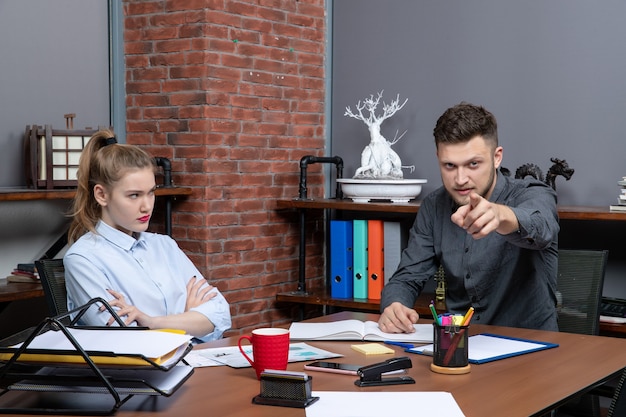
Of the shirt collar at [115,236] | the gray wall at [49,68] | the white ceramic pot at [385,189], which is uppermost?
the gray wall at [49,68]

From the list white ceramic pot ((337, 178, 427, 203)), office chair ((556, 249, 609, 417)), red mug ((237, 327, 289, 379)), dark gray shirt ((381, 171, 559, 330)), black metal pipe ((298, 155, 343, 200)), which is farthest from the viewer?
black metal pipe ((298, 155, 343, 200))

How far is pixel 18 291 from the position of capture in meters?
3.10

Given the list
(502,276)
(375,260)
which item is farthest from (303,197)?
(502,276)

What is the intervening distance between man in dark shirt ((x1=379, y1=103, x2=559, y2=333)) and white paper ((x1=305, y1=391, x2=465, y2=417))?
71cm

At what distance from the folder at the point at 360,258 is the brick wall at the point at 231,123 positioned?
429mm

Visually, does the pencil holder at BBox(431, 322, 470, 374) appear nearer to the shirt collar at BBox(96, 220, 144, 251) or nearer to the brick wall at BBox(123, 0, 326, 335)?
the shirt collar at BBox(96, 220, 144, 251)

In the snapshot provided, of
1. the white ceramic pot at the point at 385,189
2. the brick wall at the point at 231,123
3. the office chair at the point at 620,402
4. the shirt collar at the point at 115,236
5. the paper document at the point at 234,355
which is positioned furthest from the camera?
the white ceramic pot at the point at 385,189

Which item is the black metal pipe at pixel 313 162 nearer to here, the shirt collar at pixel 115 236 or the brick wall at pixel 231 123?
the brick wall at pixel 231 123

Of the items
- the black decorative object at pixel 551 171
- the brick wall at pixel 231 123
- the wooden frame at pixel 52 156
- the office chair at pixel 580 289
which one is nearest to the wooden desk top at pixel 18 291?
the wooden frame at pixel 52 156

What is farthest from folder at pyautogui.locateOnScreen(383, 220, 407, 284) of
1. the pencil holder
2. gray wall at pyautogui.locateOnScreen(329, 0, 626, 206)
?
the pencil holder

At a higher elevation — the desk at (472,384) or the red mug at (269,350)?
the red mug at (269,350)

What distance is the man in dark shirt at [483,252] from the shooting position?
8.49 ft

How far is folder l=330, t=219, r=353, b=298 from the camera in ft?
13.4

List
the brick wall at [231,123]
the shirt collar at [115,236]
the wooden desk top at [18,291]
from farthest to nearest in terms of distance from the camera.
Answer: the brick wall at [231,123], the wooden desk top at [18,291], the shirt collar at [115,236]
